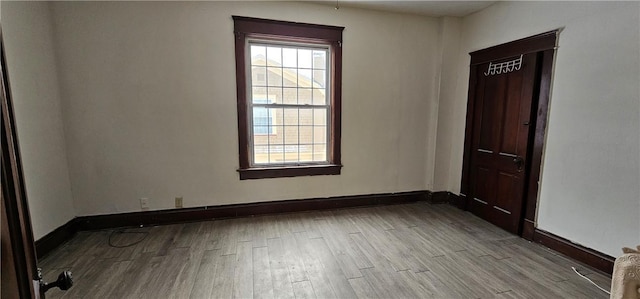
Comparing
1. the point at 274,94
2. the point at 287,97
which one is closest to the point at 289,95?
the point at 287,97

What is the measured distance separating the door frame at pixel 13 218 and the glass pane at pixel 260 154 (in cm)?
267

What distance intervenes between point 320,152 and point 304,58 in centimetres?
122

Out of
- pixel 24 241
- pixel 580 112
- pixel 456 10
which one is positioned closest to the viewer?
pixel 24 241

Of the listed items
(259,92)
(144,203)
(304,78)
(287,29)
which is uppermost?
(287,29)

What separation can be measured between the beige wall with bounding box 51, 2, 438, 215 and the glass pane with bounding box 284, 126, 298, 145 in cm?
48

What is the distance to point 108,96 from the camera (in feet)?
9.45

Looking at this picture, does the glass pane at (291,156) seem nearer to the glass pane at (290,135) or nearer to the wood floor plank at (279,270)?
the glass pane at (290,135)

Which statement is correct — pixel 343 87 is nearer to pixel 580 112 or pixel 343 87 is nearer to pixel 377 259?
pixel 377 259

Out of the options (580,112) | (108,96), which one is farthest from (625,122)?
(108,96)

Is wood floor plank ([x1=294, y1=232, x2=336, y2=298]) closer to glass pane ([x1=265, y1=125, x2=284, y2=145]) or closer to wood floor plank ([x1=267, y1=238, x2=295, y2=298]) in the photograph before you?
wood floor plank ([x1=267, y1=238, x2=295, y2=298])

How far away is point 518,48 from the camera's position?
2.95 metres

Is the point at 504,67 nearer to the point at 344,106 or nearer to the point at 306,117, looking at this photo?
the point at 344,106

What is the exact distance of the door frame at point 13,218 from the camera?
659mm

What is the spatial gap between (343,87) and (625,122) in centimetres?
256
